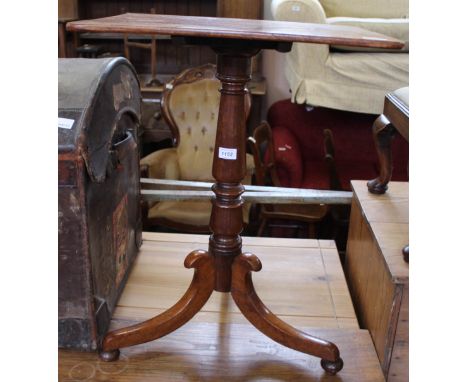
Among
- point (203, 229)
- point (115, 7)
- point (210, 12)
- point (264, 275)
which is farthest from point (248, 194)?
point (115, 7)

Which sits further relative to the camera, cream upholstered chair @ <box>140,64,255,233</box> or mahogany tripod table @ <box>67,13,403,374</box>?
cream upholstered chair @ <box>140,64,255,233</box>

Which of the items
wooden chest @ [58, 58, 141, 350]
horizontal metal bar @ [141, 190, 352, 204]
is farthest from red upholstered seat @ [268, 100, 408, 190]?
wooden chest @ [58, 58, 141, 350]

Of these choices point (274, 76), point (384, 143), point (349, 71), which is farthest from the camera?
point (274, 76)

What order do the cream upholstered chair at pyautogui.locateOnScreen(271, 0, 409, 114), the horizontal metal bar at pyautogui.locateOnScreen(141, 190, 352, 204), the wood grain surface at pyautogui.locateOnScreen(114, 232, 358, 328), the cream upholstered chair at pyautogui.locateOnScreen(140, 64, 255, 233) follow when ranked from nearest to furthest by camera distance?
the wood grain surface at pyautogui.locateOnScreen(114, 232, 358, 328) < the horizontal metal bar at pyautogui.locateOnScreen(141, 190, 352, 204) < the cream upholstered chair at pyautogui.locateOnScreen(271, 0, 409, 114) < the cream upholstered chair at pyautogui.locateOnScreen(140, 64, 255, 233)

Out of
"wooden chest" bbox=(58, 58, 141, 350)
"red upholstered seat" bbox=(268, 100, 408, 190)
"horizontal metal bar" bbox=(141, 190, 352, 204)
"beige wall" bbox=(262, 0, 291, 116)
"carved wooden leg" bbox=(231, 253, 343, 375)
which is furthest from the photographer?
"beige wall" bbox=(262, 0, 291, 116)

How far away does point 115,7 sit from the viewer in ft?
9.94

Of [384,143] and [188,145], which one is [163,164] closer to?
[188,145]

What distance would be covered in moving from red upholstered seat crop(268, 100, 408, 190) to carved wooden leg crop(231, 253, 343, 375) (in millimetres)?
1567

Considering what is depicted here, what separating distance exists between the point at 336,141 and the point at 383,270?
172 cm

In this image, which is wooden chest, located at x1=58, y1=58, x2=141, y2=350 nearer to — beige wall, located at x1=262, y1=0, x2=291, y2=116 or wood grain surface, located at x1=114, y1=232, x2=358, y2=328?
wood grain surface, located at x1=114, y1=232, x2=358, y2=328

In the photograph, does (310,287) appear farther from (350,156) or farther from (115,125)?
(350,156)

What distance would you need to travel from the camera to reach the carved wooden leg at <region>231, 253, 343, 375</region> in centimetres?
98

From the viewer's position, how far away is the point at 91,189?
2.95 ft

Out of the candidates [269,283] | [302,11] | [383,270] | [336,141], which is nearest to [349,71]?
[302,11]
